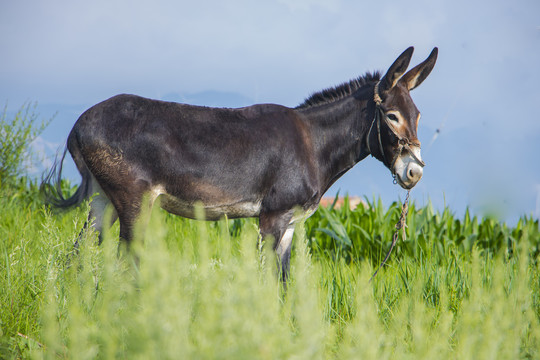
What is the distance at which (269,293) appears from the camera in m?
2.36

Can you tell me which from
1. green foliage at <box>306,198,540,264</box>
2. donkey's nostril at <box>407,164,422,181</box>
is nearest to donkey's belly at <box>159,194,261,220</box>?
donkey's nostril at <box>407,164,422,181</box>

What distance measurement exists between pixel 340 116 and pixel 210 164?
1315 millimetres

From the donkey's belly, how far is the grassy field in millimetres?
225

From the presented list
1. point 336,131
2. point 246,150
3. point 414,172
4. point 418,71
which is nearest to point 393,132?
point 414,172

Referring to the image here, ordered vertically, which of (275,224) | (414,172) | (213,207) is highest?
(414,172)

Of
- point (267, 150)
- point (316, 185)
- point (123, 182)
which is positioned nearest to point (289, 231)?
point (316, 185)

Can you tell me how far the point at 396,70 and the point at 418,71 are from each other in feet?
1.14

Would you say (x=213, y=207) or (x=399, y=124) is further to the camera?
(x=399, y=124)

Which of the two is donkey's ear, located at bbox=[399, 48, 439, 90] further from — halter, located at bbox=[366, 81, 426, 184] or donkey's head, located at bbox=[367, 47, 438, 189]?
halter, located at bbox=[366, 81, 426, 184]

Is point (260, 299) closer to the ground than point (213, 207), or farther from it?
closer to the ground

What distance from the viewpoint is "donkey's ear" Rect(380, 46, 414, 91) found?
420 centimetres

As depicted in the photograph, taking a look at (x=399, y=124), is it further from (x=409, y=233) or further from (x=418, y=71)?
(x=409, y=233)

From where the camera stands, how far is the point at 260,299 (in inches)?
79.9

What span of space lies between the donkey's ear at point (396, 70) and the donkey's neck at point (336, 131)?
0.26m
